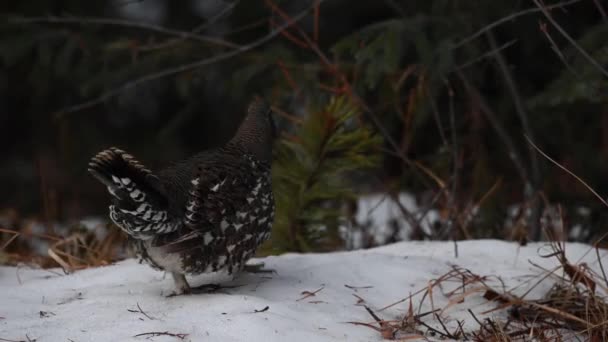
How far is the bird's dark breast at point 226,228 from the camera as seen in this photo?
3.69 meters

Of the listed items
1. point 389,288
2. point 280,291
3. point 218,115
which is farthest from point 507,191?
point 218,115

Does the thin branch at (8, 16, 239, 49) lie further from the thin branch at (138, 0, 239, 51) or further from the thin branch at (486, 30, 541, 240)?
the thin branch at (486, 30, 541, 240)

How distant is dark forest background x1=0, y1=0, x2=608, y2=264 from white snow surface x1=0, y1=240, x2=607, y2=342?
37cm

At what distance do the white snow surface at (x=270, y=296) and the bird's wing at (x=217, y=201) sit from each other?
0.30 m

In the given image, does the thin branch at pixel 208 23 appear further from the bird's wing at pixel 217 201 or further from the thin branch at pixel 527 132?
A: the thin branch at pixel 527 132

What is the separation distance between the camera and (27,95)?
9914 millimetres

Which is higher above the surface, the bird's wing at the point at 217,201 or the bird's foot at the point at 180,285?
the bird's wing at the point at 217,201

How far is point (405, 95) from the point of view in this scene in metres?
6.14

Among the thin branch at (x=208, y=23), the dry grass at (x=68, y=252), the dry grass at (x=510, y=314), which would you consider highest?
the thin branch at (x=208, y=23)

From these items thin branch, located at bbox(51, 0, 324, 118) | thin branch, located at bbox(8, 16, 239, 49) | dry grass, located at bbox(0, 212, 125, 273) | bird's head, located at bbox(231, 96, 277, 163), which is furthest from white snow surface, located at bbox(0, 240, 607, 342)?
thin branch, located at bbox(8, 16, 239, 49)

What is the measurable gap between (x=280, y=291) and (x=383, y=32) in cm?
210

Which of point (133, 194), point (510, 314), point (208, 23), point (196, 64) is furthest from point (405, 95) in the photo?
point (133, 194)

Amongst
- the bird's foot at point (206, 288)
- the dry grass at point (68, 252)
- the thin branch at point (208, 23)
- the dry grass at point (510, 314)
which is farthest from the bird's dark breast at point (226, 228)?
the thin branch at point (208, 23)

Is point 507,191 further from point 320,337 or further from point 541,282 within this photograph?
point 320,337
